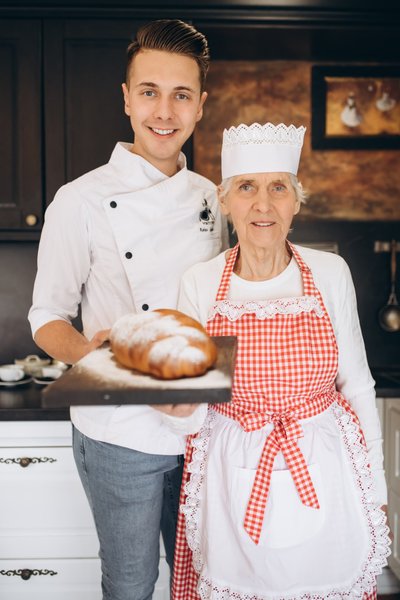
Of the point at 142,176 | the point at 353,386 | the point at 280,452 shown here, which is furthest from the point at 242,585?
the point at 142,176

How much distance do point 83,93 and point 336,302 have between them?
150 centimetres

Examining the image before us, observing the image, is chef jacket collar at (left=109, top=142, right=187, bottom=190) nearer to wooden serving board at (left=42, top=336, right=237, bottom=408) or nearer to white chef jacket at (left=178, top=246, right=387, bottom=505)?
white chef jacket at (left=178, top=246, right=387, bottom=505)

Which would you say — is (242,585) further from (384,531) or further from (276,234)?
(276,234)

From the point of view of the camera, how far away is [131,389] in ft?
3.08

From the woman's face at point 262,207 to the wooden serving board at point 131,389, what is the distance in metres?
0.43

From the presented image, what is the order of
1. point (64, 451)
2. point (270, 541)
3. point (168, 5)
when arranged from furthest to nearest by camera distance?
point (168, 5) < point (64, 451) < point (270, 541)

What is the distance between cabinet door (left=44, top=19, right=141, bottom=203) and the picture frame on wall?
37.3 inches

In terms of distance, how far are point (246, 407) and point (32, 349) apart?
5.70ft

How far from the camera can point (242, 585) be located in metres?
1.32

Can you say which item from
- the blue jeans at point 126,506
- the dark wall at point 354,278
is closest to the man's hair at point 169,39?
the blue jeans at point 126,506

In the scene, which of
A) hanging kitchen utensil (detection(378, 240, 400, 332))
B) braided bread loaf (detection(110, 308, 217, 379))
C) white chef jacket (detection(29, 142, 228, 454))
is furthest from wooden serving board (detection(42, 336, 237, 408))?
hanging kitchen utensil (detection(378, 240, 400, 332))

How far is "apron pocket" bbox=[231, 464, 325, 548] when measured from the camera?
50.1 inches

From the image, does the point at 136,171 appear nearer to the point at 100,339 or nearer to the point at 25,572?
the point at 100,339

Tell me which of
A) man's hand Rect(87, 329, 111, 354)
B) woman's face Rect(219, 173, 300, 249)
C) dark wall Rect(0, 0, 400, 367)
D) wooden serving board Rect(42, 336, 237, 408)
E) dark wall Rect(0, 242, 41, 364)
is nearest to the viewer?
wooden serving board Rect(42, 336, 237, 408)
